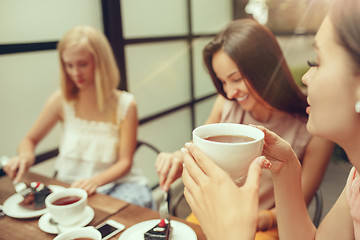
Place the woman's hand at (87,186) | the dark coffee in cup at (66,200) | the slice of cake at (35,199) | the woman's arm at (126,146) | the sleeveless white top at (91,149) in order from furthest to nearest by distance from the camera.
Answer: the sleeveless white top at (91,149) → the woman's arm at (126,146) → the woman's hand at (87,186) → the slice of cake at (35,199) → the dark coffee in cup at (66,200)

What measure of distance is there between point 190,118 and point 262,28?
8.49ft

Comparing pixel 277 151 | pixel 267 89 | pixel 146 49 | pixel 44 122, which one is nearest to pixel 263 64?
pixel 267 89

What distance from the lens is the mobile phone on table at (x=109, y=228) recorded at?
0.99m

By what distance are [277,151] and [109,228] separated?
0.62m

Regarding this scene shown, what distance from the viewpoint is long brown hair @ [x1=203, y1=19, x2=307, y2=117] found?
1378 mm

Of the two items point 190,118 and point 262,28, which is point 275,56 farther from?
point 190,118

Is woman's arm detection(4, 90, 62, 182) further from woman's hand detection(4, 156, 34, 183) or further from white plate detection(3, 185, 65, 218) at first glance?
white plate detection(3, 185, 65, 218)

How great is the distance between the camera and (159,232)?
93 centimetres

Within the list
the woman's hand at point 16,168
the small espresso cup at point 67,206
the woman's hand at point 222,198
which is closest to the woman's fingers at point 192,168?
the woman's hand at point 222,198

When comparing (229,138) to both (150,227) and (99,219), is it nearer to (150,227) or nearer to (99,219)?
(150,227)

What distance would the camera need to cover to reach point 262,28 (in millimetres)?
1411

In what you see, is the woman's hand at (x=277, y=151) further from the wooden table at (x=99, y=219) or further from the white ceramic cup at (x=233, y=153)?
the wooden table at (x=99, y=219)

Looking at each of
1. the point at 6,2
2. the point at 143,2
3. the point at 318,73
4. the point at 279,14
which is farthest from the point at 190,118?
the point at 318,73

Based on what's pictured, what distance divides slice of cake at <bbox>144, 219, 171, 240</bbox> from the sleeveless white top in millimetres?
963
